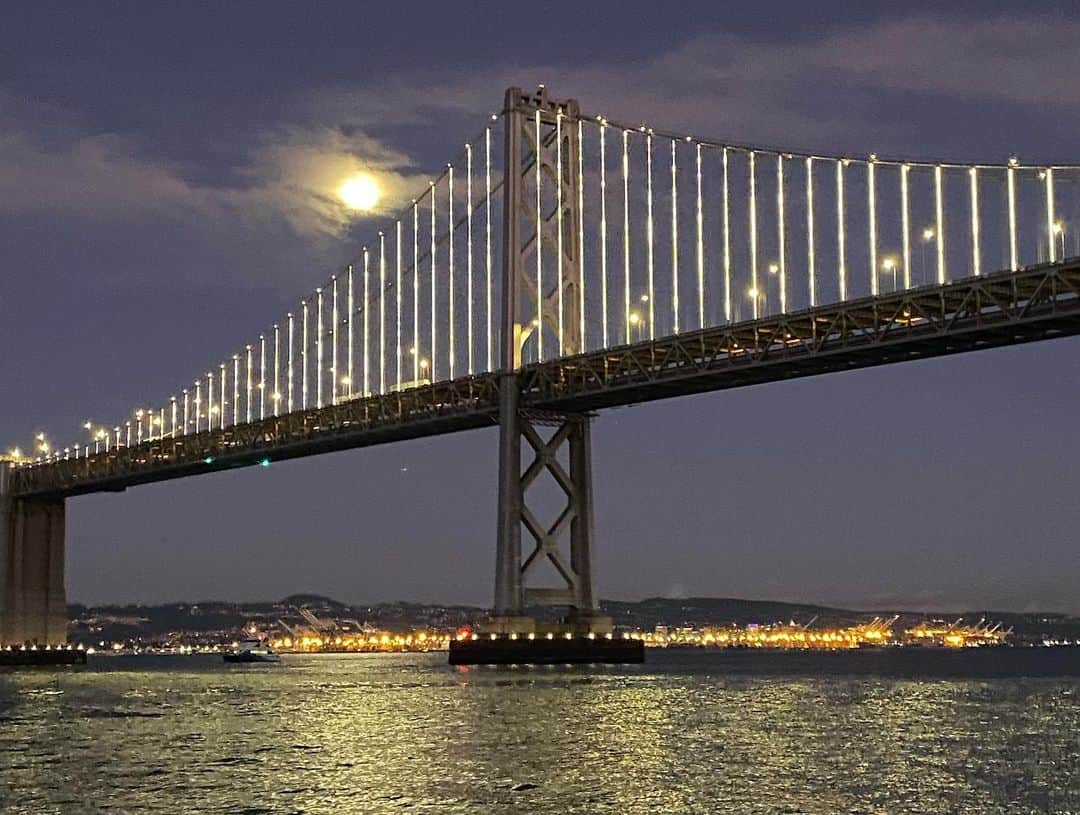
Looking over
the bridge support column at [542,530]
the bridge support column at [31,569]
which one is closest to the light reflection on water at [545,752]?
the bridge support column at [542,530]

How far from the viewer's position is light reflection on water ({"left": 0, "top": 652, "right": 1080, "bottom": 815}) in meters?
25.2

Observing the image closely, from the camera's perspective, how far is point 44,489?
296 ft

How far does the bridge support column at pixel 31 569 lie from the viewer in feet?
298

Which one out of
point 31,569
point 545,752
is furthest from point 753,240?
point 31,569

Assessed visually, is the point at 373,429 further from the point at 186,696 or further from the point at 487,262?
the point at 186,696

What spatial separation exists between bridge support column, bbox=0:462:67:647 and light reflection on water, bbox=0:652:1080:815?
120 ft

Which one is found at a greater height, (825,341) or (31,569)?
(825,341)

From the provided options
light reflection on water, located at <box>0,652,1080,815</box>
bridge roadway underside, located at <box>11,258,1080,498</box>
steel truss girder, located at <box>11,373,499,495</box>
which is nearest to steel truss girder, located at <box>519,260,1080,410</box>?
bridge roadway underside, located at <box>11,258,1080,498</box>

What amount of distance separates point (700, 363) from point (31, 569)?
1846 inches

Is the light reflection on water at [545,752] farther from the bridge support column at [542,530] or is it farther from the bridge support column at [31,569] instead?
the bridge support column at [31,569]

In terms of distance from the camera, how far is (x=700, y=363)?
56.0 meters

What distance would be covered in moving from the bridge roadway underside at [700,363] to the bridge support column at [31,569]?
12.4 metres

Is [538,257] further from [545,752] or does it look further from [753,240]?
[545,752]

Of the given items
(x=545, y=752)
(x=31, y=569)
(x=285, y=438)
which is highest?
(x=285, y=438)
